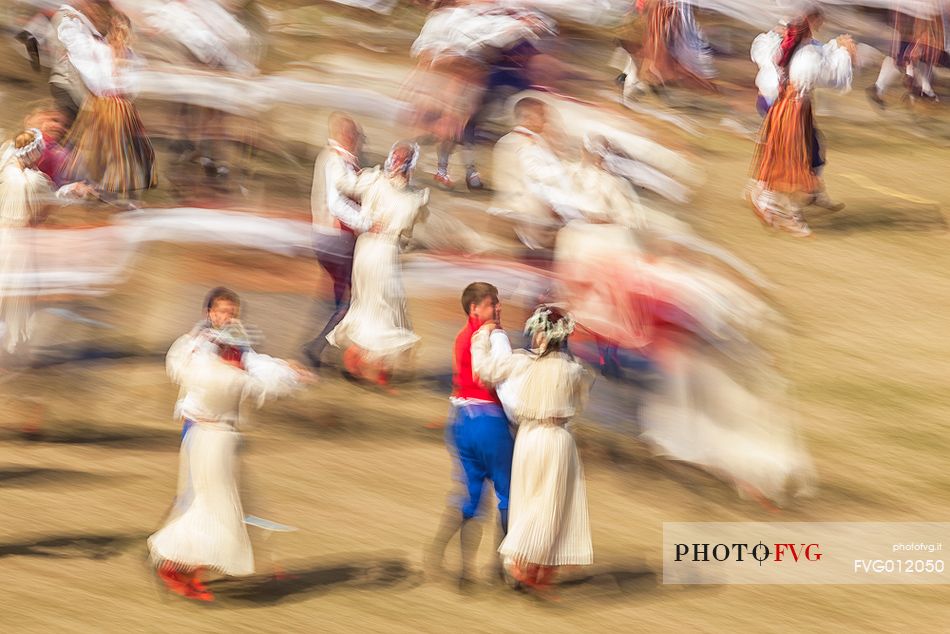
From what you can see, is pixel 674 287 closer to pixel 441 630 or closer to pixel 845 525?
pixel 845 525

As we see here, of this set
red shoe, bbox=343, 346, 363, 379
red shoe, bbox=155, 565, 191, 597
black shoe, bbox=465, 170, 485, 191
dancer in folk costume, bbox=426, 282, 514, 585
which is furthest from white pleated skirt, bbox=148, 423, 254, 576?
black shoe, bbox=465, 170, 485, 191

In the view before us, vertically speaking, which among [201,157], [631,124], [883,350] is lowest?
[883,350]

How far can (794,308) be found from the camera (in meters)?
9.84

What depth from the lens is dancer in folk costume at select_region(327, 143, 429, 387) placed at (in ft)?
26.9

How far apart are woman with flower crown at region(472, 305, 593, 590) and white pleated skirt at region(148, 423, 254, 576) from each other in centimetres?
117

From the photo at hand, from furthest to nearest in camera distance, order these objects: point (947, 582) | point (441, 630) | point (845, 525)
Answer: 1. point (845, 525)
2. point (947, 582)
3. point (441, 630)

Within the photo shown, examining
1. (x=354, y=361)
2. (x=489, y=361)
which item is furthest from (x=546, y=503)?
(x=354, y=361)

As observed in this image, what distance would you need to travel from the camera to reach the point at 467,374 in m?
6.18

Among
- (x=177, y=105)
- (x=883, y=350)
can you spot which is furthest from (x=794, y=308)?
(x=177, y=105)

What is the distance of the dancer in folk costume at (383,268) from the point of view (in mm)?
8188

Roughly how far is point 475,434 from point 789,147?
221 inches

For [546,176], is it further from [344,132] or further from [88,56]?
[88,56]

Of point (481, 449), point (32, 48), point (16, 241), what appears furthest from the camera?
point (32, 48)

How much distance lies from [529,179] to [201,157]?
3329 mm
